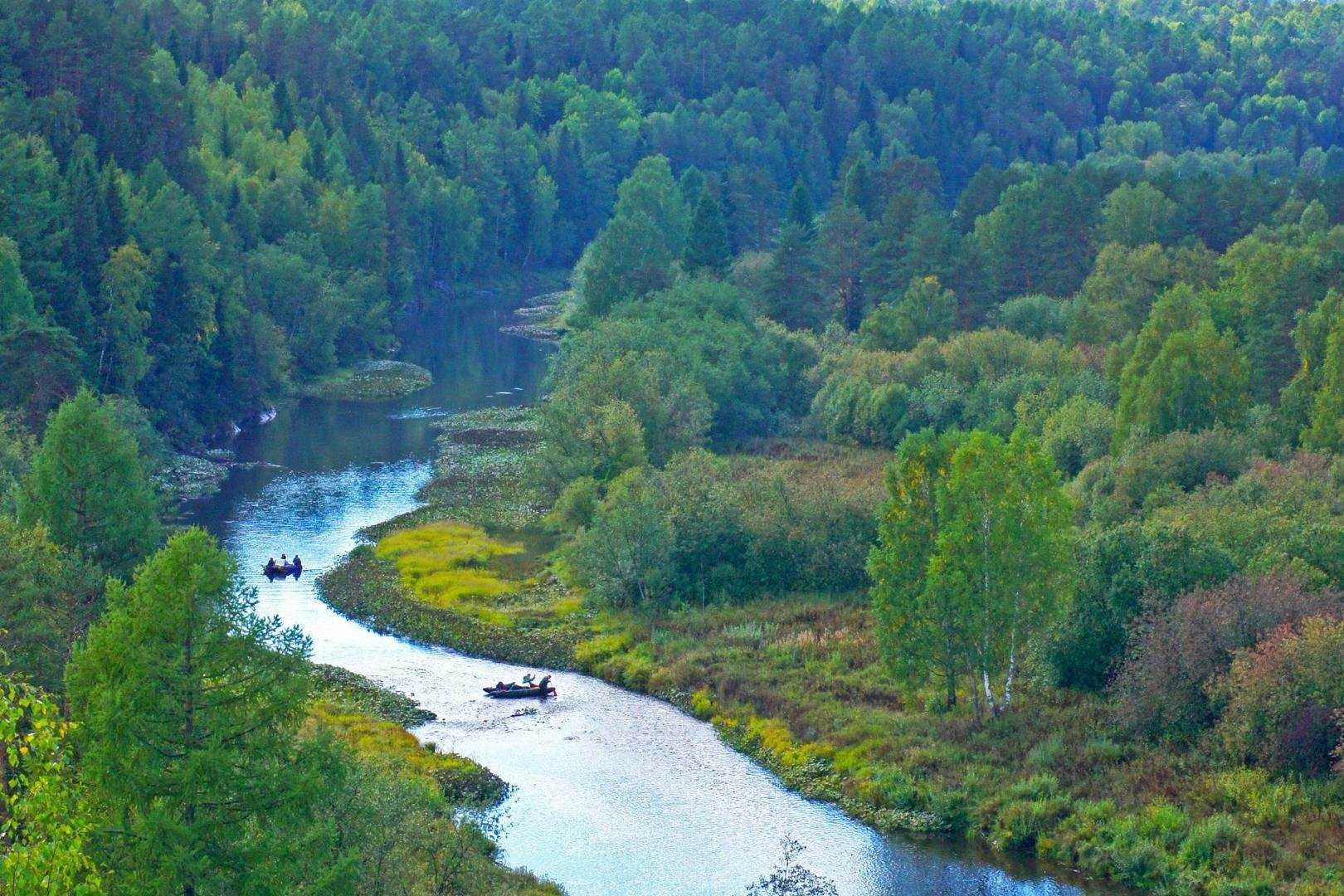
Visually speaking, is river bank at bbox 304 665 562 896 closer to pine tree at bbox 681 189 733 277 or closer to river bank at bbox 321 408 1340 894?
river bank at bbox 321 408 1340 894

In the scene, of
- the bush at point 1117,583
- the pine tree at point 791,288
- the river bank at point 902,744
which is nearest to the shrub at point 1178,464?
the bush at point 1117,583

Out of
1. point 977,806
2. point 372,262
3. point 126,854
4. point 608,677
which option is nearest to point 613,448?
point 608,677

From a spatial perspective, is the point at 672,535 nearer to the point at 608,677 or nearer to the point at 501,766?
the point at 608,677

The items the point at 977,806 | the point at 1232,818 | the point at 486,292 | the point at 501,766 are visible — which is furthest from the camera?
the point at 486,292

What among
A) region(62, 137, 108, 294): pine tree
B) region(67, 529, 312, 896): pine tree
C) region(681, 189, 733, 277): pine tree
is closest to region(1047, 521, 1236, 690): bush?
region(67, 529, 312, 896): pine tree

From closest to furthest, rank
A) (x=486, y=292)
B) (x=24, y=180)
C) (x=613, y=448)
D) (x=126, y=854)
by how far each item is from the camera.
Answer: (x=126, y=854) < (x=613, y=448) < (x=24, y=180) < (x=486, y=292)

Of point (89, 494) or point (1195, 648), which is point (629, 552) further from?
point (1195, 648)
